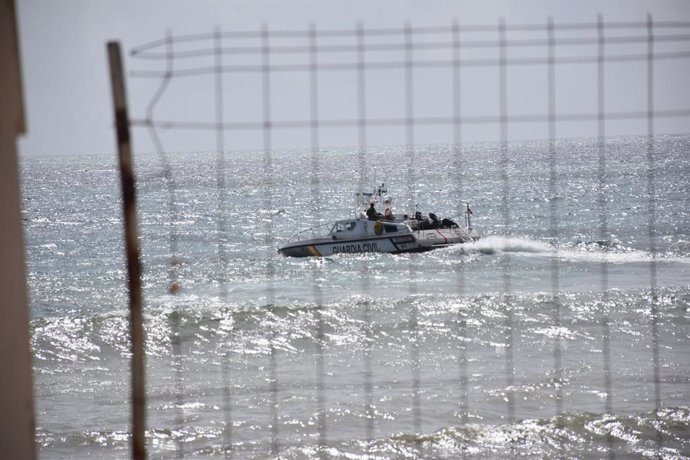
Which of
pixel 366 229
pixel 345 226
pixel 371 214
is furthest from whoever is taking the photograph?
pixel 371 214

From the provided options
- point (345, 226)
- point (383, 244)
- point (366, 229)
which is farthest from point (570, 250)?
point (345, 226)

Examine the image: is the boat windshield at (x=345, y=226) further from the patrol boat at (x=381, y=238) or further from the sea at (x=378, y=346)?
the sea at (x=378, y=346)

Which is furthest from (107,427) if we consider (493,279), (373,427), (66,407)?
(493,279)

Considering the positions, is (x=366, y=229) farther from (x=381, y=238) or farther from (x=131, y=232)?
(x=131, y=232)

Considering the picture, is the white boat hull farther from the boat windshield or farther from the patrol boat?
the boat windshield

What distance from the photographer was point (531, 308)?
17547 mm

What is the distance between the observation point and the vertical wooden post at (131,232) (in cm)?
328

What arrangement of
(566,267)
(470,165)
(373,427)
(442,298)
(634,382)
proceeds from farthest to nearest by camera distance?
(470,165) < (566,267) < (442,298) < (634,382) < (373,427)

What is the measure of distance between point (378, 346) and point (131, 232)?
38.5 feet

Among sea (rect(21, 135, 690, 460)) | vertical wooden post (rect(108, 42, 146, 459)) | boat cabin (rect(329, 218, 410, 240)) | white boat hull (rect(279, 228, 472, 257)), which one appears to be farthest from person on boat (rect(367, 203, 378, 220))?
vertical wooden post (rect(108, 42, 146, 459))

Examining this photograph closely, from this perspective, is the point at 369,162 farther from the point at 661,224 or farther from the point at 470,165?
the point at 661,224

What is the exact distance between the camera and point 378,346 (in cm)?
1491

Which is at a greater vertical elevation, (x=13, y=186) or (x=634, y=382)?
(x=13, y=186)

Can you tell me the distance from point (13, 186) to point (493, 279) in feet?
66.5
